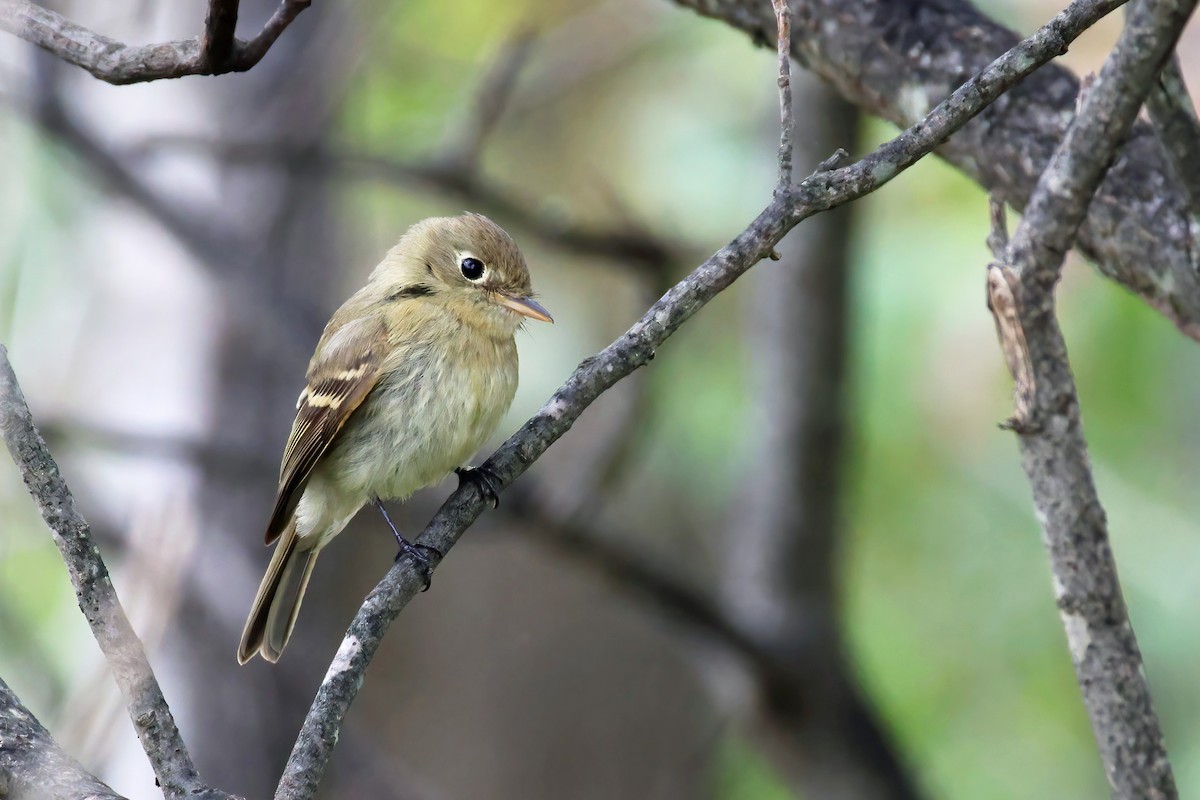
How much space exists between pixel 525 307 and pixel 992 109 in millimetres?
1442

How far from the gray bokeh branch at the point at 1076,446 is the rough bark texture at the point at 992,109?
276mm

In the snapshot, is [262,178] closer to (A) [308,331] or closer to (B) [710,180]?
(A) [308,331]

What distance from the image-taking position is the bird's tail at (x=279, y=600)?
12.3ft

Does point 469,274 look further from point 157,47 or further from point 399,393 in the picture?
point 157,47

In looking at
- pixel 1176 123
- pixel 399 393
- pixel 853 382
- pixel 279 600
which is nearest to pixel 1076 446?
pixel 1176 123

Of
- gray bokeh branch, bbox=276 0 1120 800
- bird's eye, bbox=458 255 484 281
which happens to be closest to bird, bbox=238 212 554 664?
bird's eye, bbox=458 255 484 281

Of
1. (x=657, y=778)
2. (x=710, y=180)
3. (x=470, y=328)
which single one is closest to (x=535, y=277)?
(x=710, y=180)

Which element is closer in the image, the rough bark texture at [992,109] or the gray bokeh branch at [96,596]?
the gray bokeh branch at [96,596]

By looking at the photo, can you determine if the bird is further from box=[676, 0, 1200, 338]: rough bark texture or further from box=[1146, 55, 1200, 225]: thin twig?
box=[1146, 55, 1200, 225]: thin twig

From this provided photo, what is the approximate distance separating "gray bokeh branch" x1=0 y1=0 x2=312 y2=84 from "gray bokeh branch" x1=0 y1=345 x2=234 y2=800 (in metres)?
0.63

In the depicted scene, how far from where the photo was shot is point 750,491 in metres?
5.40

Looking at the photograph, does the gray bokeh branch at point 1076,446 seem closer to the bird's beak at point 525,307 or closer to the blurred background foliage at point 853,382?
the bird's beak at point 525,307

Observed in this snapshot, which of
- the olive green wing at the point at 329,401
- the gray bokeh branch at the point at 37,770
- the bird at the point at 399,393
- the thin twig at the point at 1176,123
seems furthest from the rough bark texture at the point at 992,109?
the gray bokeh branch at the point at 37,770

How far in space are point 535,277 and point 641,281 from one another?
2191 mm
